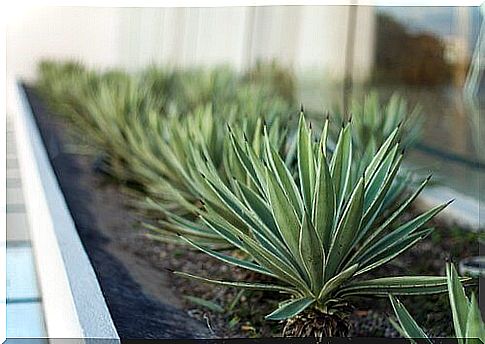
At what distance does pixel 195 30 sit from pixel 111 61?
869 mm

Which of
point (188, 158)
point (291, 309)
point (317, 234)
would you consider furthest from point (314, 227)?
point (188, 158)

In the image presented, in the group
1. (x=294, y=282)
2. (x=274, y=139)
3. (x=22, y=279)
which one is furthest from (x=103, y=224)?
(x=294, y=282)

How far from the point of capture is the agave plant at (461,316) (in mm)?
1144

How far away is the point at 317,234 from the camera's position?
1443mm

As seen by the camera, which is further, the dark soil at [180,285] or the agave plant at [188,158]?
the agave plant at [188,158]

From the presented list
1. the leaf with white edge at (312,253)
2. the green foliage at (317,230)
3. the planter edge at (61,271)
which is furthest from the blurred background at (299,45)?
the leaf with white edge at (312,253)

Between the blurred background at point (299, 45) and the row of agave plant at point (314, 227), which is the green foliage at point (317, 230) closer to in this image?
the row of agave plant at point (314, 227)

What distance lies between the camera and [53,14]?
7.05m

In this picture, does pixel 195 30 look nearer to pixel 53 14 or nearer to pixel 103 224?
pixel 53 14

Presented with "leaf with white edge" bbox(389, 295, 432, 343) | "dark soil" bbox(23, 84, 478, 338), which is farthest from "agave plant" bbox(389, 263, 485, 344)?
"dark soil" bbox(23, 84, 478, 338)

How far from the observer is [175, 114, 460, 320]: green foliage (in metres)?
1.46

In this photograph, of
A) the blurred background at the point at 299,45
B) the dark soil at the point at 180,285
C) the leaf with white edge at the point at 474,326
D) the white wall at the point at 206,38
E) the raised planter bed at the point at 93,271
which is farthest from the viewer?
the white wall at the point at 206,38

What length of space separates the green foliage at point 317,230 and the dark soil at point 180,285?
0.26 metres

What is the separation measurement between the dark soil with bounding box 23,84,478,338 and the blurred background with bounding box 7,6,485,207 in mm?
3322
